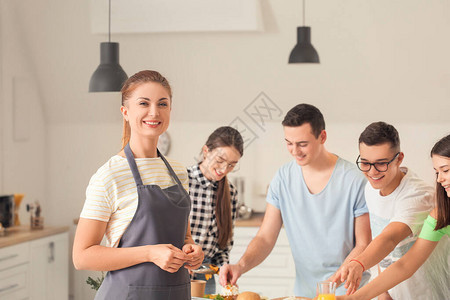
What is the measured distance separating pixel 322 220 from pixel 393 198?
291 millimetres

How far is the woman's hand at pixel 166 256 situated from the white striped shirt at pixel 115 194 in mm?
99

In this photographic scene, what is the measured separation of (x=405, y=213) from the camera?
192 cm

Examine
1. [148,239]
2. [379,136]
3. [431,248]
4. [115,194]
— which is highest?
[379,136]

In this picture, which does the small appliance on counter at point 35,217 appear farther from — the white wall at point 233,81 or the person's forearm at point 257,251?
the person's forearm at point 257,251

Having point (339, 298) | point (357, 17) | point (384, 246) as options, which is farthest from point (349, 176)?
point (357, 17)

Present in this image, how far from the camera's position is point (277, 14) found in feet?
12.5

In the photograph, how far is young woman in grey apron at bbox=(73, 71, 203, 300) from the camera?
1.35 metres

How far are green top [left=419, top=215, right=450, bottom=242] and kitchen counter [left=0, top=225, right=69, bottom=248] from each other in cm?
250

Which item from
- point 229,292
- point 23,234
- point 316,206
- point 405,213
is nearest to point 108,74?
point 316,206

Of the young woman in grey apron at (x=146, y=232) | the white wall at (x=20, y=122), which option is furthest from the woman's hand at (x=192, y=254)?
the white wall at (x=20, y=122)

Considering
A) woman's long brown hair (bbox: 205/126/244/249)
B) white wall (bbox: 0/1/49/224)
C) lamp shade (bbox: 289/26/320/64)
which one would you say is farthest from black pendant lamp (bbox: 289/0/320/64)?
white wall (bbox: 0/1/49/224)

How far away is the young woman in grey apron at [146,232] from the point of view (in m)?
1.35

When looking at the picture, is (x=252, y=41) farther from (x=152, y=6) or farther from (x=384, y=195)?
(x=384, y=195)

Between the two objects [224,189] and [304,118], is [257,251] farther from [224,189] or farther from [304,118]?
[304,118]
